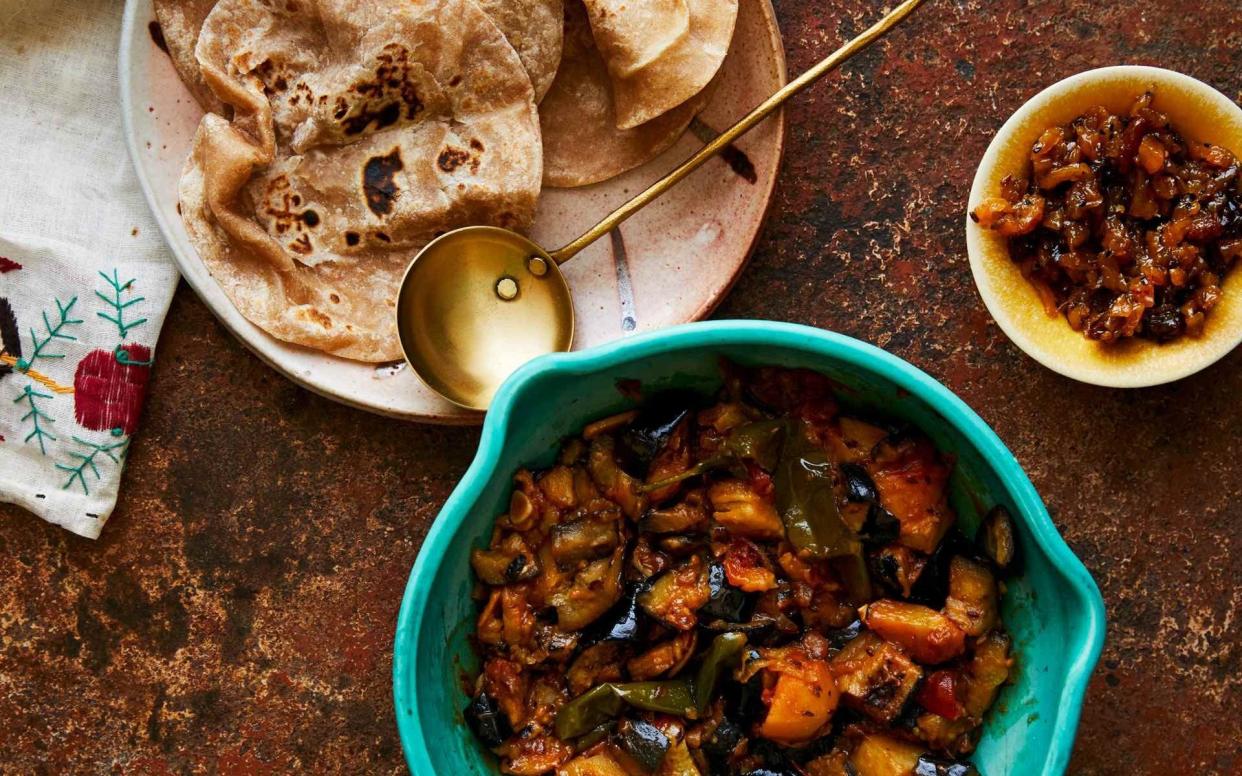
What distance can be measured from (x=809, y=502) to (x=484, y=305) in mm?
891

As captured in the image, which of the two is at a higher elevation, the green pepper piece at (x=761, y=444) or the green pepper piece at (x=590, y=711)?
the green pepper piece at (x=761, y=444)

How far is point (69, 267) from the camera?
2.40 meters

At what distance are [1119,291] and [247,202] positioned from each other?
196 centimetres

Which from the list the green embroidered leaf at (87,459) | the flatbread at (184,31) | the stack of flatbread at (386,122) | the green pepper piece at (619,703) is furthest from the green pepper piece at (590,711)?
the flatbread at (184,31)

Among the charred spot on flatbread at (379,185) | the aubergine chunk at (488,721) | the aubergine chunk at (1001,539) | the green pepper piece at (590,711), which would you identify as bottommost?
the aubergine chunk at (488,721)

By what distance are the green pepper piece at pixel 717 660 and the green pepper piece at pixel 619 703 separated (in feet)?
0.12

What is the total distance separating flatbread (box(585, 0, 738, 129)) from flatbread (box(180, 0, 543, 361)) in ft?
0.72

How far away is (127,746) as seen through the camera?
2.52m

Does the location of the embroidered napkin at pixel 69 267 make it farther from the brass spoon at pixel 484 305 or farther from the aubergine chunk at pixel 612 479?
the aubergine chunk at pixel 612 479

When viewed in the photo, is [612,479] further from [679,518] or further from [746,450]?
[746,450]

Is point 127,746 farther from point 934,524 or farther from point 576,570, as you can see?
point 934,524

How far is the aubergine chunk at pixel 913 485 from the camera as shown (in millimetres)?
1956

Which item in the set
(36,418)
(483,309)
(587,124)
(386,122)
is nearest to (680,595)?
(483,309)

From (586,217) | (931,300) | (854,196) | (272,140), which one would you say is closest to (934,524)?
(931,300)
